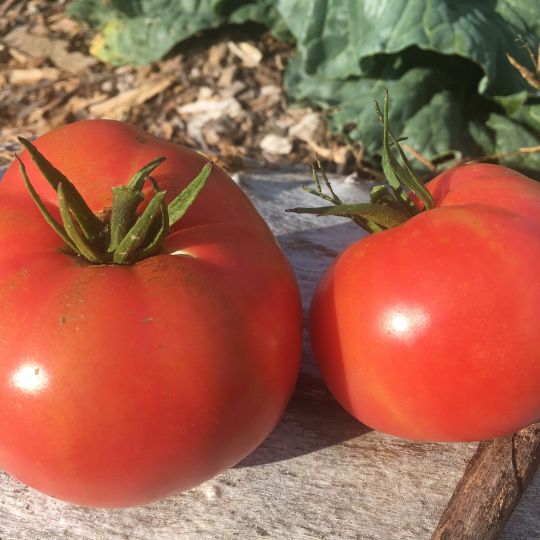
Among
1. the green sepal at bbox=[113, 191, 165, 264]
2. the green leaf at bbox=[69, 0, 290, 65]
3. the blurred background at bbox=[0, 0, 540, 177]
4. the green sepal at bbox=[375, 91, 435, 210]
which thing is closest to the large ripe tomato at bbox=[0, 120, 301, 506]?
the green sepal at bbox=[113, 191, 165, 264]

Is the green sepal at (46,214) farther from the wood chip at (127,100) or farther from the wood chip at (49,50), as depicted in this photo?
the wood chip at (49,50)

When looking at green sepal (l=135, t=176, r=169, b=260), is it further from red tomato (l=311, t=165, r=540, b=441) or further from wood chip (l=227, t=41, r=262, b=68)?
wood chip (l=227, t=41, r=262, b=68)

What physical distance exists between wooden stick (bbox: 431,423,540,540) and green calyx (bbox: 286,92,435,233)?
420 millimetres

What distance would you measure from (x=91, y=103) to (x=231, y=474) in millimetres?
1780

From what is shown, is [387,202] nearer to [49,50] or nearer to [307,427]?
[307,427]

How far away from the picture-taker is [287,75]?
256 cm

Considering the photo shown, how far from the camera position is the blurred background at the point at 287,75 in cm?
217

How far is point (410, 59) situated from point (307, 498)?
151 cm

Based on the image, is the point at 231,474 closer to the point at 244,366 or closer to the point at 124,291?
the point at 244,366

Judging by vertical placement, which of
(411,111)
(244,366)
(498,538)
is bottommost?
(498,538)

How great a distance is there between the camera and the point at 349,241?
182cm

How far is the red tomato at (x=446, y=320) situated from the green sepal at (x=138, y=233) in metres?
0.32

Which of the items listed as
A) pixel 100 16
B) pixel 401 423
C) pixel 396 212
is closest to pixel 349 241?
pixel 396 212

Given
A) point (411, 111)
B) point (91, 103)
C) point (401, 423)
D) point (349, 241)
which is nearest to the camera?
point (401, 423)
